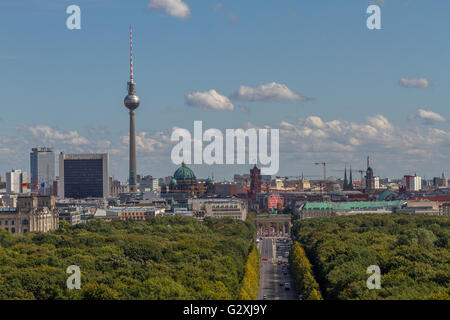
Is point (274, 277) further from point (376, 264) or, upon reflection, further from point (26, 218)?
point (26, 218)

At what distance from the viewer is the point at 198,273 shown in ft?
246

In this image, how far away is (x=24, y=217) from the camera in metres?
146

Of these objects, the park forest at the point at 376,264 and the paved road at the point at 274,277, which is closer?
the park forest at the point at 376,264

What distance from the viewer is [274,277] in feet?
347

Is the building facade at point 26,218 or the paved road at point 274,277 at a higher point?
the building facade at point 26,218

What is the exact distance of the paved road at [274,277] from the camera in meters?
88.3

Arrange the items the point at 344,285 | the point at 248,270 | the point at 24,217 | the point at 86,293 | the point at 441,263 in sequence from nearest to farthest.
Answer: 1. the point at 86,293
2. the point at 344,285
3. the point at 441,263
4. the point at 248,270
5. the point at 24,217

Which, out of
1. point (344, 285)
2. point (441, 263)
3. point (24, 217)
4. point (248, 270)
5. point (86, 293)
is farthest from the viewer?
point (24, 217)

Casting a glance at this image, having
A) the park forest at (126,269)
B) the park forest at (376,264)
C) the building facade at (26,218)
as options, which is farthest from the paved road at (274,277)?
the building facade at (26,218)

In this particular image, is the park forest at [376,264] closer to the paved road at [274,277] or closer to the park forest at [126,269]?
the paved road at [274,277]
